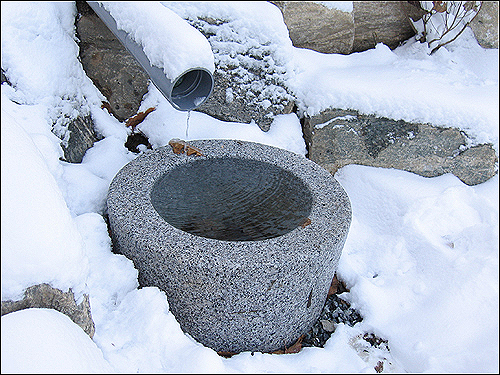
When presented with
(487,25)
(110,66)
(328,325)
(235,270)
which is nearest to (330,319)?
(328,325)

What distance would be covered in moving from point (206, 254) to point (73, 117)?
157 cm

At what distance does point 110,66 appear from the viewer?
3.31m

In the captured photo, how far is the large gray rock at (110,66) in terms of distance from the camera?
318cm

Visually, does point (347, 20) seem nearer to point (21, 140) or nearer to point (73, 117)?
point (73, 117)

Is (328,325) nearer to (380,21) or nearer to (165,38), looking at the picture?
(165,38)

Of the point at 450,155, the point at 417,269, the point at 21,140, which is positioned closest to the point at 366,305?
the point at 417,269

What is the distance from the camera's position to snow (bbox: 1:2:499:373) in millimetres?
1486

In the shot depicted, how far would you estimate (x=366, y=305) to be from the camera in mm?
2432

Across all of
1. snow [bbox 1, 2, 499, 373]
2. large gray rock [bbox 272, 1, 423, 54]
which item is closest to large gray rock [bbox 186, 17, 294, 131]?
snow [bbox 1, 2, 499, 373]

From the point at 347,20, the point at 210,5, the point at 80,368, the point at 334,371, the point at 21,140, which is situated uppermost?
the point at 21,140

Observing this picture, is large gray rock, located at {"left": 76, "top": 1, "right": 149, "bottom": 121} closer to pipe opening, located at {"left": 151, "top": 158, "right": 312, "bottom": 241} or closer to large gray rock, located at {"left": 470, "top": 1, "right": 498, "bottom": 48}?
pipe opening, located at {"left": 151, "top": 158, "right": 312, "bottom": 241}

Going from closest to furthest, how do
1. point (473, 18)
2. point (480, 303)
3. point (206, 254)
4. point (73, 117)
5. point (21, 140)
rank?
point (21, 140), point (206, 254), point (480, 303), point (73, 117), point (473, 18)

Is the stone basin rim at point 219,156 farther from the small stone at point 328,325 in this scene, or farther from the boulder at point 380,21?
the boulder at point 380,21

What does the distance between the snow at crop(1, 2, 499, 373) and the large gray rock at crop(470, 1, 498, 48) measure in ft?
0.27
